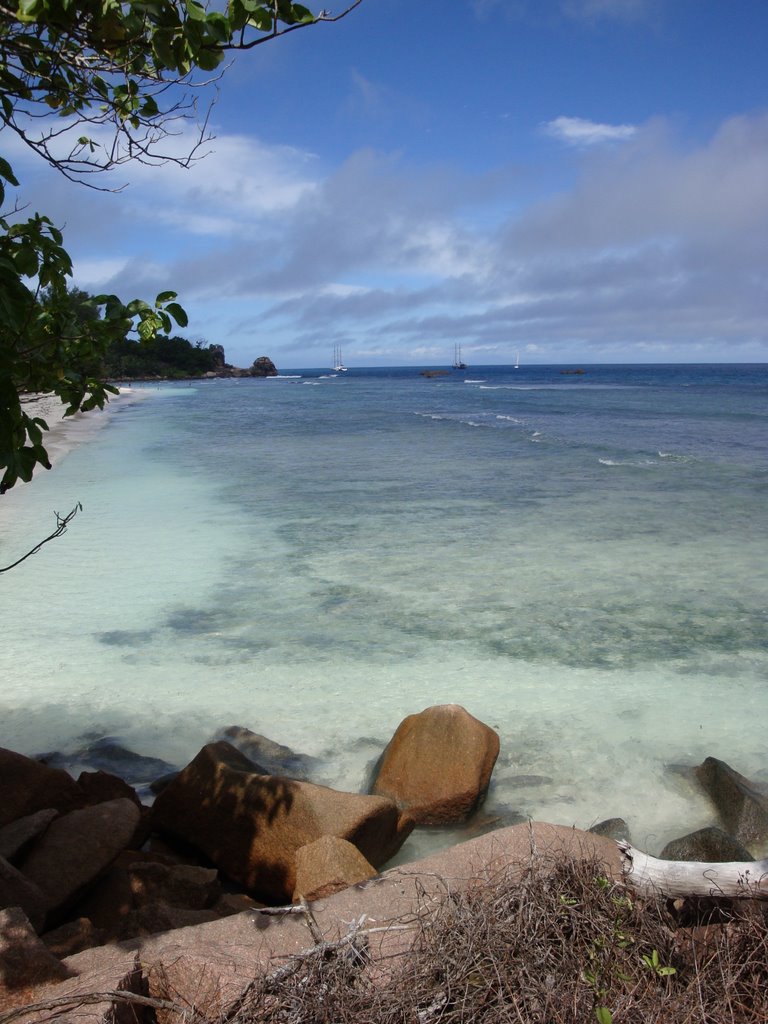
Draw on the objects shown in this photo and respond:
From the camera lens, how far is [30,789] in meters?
4.59

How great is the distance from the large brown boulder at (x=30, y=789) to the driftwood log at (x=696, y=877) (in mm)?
3170

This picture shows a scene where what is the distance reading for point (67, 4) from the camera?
2447 millimetres

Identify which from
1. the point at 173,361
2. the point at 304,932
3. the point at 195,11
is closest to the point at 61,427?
the point at 304,932

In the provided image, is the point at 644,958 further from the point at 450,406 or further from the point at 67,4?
the point at 450,406

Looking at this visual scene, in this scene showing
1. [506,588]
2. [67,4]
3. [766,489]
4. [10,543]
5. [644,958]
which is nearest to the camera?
[67,4]

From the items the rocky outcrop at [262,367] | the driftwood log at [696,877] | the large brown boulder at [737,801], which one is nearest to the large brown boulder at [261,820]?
the driftwood log at [696,877]

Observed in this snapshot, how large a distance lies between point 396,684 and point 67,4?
5.85 meters

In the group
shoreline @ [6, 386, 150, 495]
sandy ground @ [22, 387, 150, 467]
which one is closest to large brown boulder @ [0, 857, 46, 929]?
shoreline @ [6, 386, 150, 495]

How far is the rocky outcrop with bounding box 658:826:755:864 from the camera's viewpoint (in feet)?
14.5

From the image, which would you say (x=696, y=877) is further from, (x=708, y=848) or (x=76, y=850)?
(x=76, y=850)

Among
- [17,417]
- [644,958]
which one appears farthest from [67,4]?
[644,958]

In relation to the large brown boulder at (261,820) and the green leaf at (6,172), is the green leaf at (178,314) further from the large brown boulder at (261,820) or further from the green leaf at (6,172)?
the large brown boulder at (261,820)

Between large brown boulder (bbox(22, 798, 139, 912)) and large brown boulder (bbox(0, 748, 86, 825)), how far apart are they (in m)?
0.52

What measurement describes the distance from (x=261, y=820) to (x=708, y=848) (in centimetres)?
245
